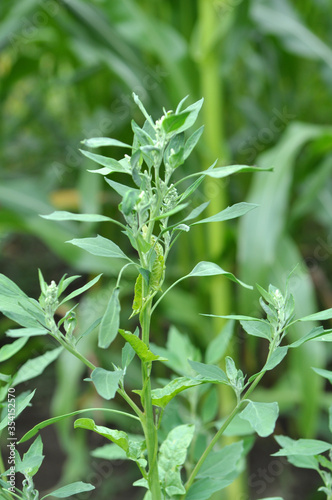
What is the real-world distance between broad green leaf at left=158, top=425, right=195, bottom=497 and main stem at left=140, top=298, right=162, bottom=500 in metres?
0.02

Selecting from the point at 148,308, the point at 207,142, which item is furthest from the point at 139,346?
the point at 207,142

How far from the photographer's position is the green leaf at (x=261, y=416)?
169mm

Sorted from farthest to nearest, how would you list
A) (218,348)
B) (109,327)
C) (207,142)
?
(207,142) < (218,348) < (109,327)

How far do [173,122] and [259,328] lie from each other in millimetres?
81

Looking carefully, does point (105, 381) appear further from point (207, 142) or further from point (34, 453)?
point (207, 142)

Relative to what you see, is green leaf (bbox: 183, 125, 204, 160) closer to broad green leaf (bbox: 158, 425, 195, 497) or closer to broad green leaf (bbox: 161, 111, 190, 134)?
broad green leaf (bbox: 161, 111, 190, 134)

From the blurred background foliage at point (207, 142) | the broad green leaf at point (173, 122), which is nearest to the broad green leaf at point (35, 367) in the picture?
the broad green leaf at point (173, 122)

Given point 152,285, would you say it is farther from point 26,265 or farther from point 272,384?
point 26,265

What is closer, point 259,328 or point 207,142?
point 259,328

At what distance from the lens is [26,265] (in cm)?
146

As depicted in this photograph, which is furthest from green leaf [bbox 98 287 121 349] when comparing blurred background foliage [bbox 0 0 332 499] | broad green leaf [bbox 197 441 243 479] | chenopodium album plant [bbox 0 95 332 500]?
blurred background foliage [bbox 0 0 332 499]

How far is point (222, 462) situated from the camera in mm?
244

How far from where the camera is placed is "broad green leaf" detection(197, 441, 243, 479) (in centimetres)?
24

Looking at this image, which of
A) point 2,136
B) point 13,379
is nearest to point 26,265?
point 2,136
